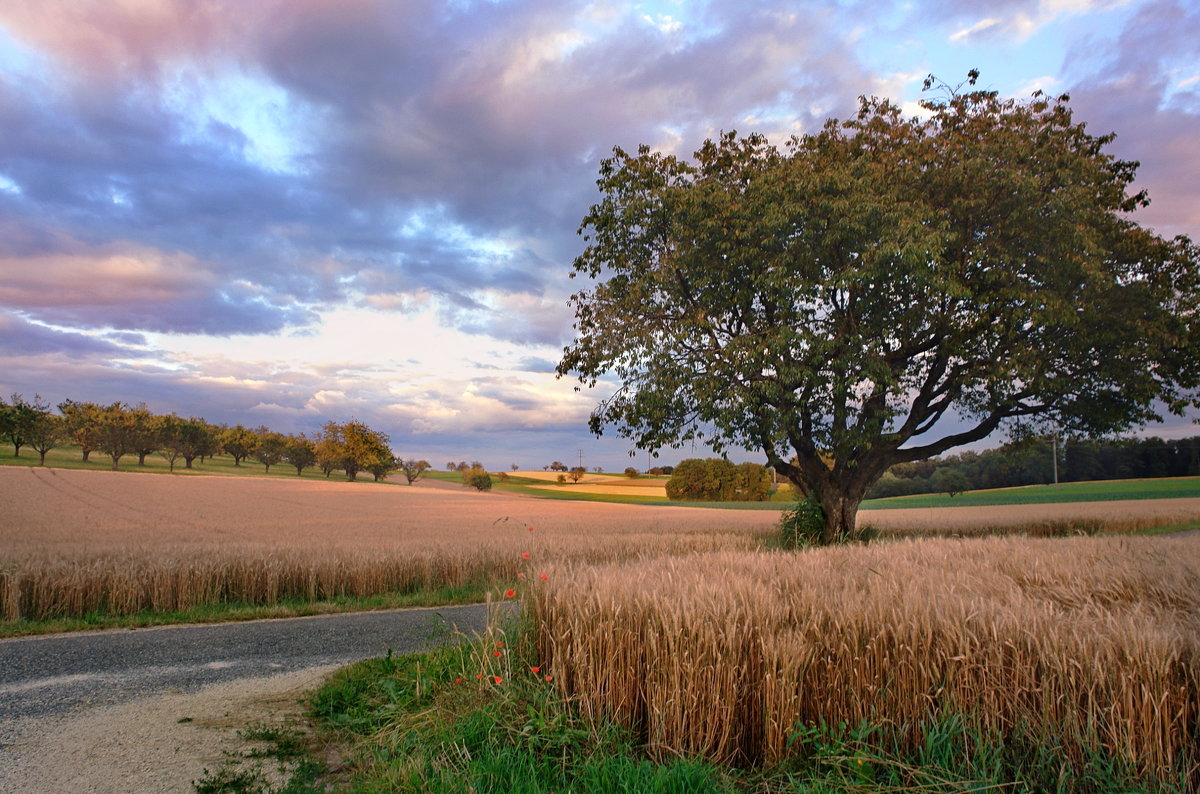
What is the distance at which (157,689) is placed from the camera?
6.72 m

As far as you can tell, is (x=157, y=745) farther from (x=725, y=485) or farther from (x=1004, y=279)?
(x=725, y=485)

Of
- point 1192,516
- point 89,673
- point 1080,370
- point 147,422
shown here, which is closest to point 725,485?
point 1192,516

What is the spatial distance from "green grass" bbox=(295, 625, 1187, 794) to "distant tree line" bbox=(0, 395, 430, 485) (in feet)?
278

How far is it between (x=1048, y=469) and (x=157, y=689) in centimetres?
9291

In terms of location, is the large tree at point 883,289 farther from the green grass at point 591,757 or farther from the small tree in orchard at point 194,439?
the small tree in orchard at point 194,439

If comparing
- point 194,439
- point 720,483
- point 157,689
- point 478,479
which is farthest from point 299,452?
point 157,689

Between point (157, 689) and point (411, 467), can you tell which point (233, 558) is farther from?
point (411, 467)

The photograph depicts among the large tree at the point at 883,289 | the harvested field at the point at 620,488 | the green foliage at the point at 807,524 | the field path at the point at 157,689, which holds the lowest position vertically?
the harvested field at the point at 620,488

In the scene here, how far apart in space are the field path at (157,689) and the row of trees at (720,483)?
234 feet

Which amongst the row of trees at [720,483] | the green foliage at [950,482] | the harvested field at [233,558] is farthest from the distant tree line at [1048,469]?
the harvested field at [233,558]

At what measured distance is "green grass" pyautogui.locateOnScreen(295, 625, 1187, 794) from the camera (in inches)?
139

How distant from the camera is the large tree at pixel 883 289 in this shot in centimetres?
1606

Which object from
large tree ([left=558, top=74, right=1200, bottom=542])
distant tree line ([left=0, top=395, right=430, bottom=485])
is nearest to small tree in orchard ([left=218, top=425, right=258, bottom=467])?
distant tree line ([left=0, top=395, right=430, bottom=485])

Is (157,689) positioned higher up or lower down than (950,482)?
lower down
